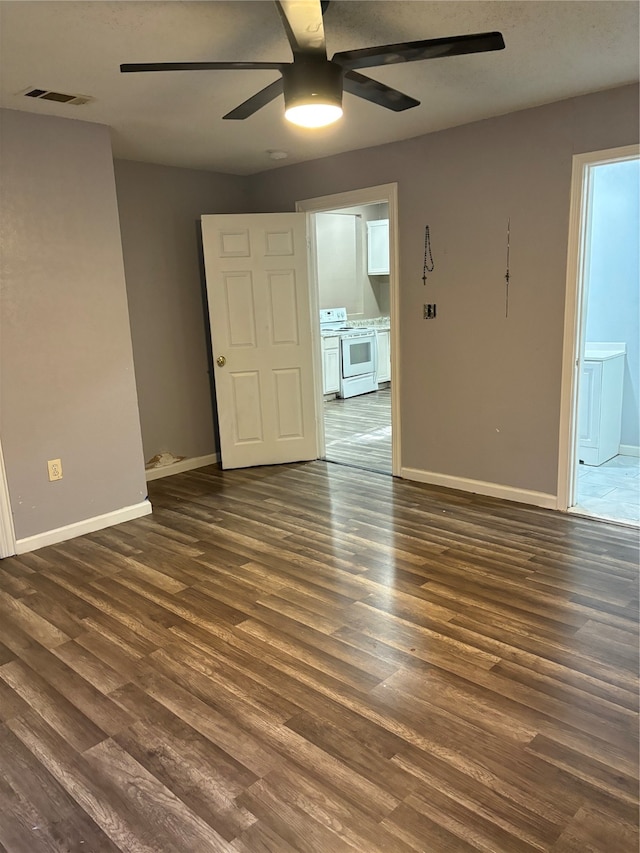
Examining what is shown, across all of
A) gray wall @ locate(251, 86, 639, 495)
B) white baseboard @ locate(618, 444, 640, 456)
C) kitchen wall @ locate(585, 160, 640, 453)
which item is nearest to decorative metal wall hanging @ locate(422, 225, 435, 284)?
gray wall @ locate(251, 86, 639, 495)

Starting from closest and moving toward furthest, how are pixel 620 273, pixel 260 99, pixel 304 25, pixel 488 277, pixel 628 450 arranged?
pixel 304 25 → pixel 260 99 → pixel 488 277 → pixel 620 273 → pixel 628 450

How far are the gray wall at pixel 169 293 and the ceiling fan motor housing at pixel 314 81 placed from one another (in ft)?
8.97

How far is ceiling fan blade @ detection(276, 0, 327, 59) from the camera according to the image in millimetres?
1787

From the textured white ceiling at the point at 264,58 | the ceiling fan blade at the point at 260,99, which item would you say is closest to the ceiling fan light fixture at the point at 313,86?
the ceiling fan blade at the point at 260,99

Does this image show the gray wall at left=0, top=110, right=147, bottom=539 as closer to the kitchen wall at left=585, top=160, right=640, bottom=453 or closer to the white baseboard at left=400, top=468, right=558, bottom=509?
the white baseboard at left=400, top=468, right=558, bottom=509

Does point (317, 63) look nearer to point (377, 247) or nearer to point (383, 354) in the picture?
point (383, 354)

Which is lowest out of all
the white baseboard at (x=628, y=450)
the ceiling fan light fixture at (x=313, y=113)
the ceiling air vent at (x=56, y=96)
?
the white baseboard at (x=628, y=450)

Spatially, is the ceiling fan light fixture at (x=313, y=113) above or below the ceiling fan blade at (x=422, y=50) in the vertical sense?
below

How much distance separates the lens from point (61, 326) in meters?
3.52

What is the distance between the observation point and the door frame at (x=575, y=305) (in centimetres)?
337

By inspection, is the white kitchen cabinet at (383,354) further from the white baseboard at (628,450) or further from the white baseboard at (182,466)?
the white baseboard at (628,450)

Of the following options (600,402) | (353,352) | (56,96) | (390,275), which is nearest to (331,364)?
(353,352)

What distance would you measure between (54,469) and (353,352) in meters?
4.97

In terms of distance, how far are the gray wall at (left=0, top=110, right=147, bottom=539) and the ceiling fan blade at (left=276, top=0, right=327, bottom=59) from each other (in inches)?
77.0
